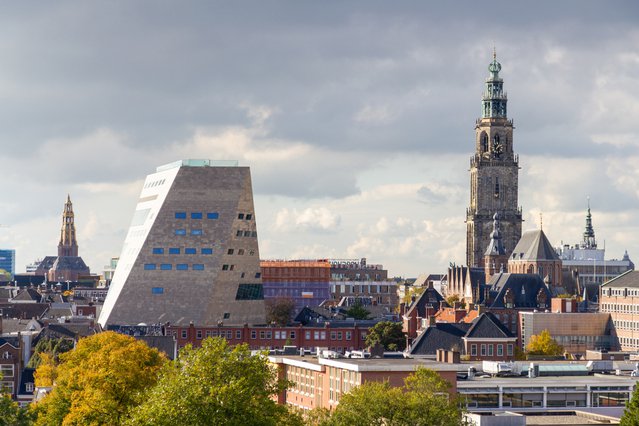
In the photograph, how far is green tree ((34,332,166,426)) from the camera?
4432 inches

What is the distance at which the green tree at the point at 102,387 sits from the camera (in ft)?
369

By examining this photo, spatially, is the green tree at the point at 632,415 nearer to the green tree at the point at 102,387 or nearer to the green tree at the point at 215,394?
the green tree at the point at 215,394

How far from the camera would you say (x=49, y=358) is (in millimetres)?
173375

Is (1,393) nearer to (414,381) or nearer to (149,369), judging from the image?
(149,369)

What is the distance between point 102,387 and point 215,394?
23.2 meters

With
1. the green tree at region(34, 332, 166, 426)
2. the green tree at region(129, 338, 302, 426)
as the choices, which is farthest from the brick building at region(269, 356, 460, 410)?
the green tree at region(34, 332, 166, 426)

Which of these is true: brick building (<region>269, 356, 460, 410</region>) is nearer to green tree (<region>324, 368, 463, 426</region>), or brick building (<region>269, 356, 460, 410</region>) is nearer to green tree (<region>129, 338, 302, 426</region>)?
green tree (<region>129, 338, 302, 426</region>)

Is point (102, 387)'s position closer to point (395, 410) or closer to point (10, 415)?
point (10, 415)

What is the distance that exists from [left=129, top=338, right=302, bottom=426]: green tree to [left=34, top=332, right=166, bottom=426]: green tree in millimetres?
9852

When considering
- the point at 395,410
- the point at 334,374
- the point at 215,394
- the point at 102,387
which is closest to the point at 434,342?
the point at 334,374

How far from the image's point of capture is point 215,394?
9375cm

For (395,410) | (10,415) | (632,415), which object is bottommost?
(10,415)

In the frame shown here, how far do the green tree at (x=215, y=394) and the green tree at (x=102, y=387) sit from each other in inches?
388

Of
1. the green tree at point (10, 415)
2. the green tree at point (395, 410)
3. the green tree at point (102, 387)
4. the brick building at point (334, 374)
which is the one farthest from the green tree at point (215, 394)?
the green tree at point (10, 415)
